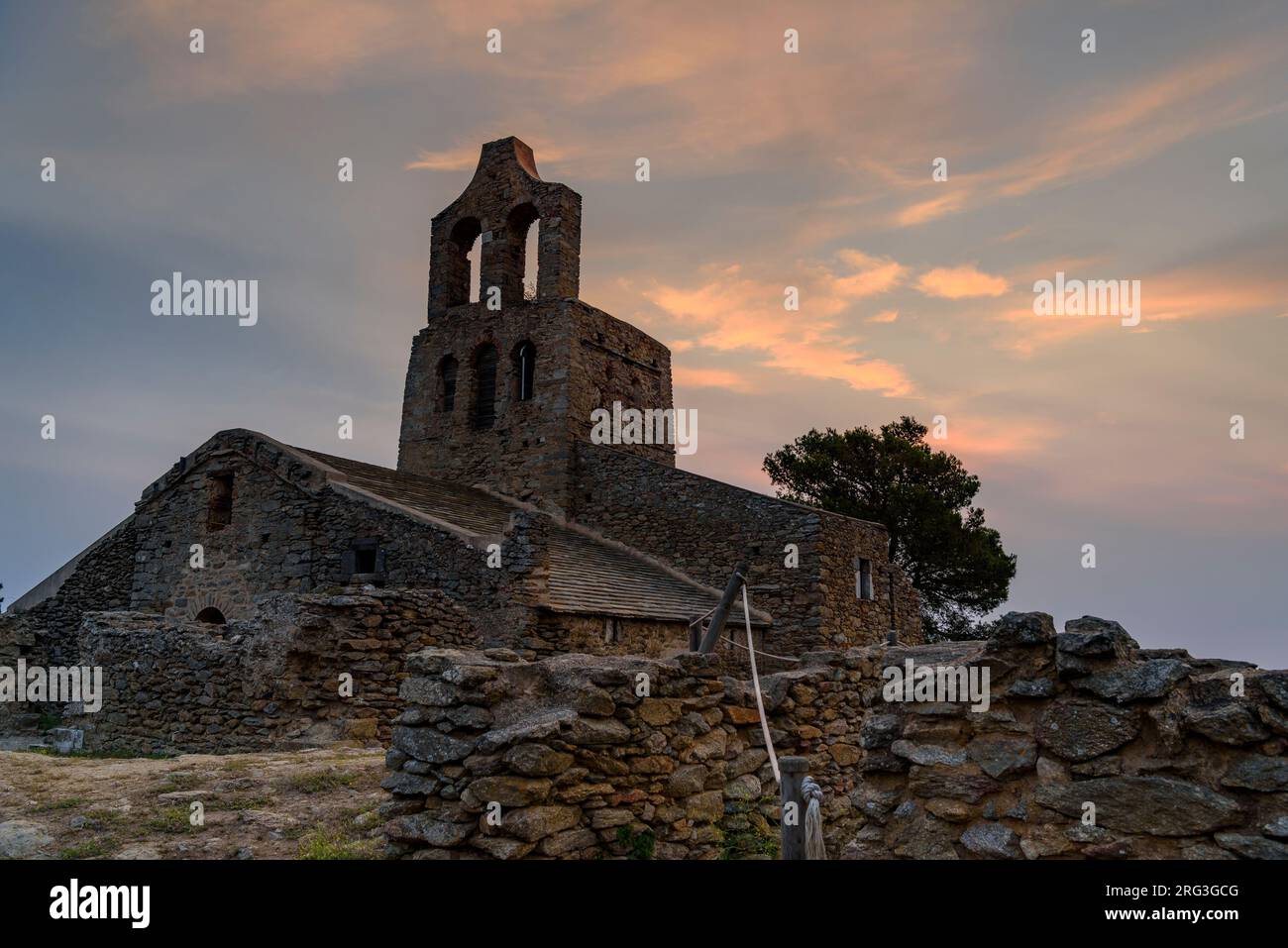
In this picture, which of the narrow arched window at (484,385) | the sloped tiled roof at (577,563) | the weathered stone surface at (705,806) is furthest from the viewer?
the narrow arched window at (484,385)

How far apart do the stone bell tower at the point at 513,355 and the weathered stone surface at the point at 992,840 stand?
1741cm

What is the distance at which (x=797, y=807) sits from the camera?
5.21 metres

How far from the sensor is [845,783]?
9.62 m

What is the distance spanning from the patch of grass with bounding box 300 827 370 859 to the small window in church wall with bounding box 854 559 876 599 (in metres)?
14.8

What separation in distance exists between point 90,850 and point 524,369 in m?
17.7

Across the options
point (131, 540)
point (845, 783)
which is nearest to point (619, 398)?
point (131, 540)

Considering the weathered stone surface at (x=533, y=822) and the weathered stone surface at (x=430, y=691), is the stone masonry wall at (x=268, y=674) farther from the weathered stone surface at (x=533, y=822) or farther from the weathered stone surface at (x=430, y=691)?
the weathered stone surface at (x=533, y=822)

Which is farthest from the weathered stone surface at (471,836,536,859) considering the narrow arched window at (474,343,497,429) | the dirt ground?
the narrow arched window at (474,343,497,429)

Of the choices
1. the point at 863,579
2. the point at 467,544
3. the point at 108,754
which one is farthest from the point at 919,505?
the point at 108,754

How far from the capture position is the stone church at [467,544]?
42.0 feet

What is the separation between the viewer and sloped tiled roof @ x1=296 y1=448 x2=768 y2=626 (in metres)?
16.2

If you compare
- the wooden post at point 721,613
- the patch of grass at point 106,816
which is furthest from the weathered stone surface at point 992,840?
the patch of grass at point 106,816

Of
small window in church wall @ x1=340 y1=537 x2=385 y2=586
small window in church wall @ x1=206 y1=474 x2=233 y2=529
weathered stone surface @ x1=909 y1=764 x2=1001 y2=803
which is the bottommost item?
weathered stone surface @ x1=909 y1=764 x2=1001 y2=803

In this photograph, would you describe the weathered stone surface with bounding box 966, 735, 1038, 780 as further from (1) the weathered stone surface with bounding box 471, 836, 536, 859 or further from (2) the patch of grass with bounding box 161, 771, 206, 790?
(2) the patch of grass with bounding box 161, 771, 206, 790
